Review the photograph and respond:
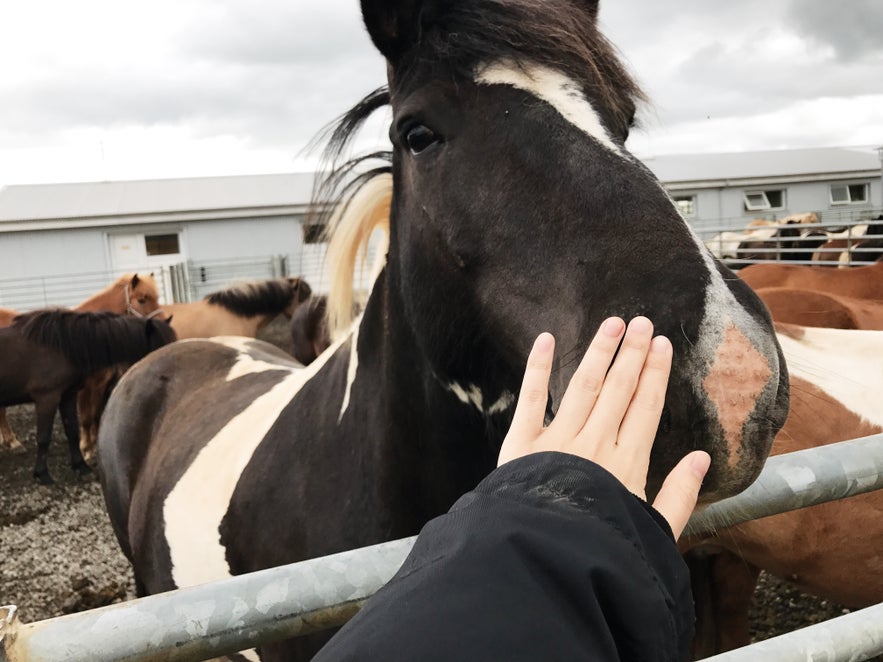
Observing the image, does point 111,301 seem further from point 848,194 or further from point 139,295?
point 848,194

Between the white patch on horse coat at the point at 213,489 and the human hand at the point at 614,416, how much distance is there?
1.57 metres

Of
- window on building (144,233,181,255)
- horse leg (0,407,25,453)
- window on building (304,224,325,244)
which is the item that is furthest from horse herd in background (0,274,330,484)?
window on building (144,233,181,255)

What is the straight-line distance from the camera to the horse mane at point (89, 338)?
7875 millimetres

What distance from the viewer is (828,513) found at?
2375mm

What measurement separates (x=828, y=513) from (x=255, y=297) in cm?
975

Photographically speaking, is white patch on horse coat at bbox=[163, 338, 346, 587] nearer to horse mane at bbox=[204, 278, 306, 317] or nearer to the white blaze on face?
the white blaze on face

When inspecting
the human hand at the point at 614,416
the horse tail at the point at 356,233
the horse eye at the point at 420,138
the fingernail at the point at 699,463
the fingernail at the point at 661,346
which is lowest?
the fingernail at the point at 699,463

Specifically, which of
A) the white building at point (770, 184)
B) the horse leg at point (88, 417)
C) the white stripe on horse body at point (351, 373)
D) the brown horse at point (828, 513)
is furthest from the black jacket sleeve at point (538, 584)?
the white building at point (770, 184)

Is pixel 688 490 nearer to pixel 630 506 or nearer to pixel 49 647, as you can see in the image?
pixel 630 506

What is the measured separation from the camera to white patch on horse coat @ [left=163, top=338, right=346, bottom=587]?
7.48 ft

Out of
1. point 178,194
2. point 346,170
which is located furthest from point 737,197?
point 346,170

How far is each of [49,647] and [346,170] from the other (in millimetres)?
1516

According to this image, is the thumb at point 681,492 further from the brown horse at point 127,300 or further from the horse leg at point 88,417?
the brown horse at point 127,300

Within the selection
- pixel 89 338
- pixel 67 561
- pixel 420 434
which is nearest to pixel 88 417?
pixel 89 338
